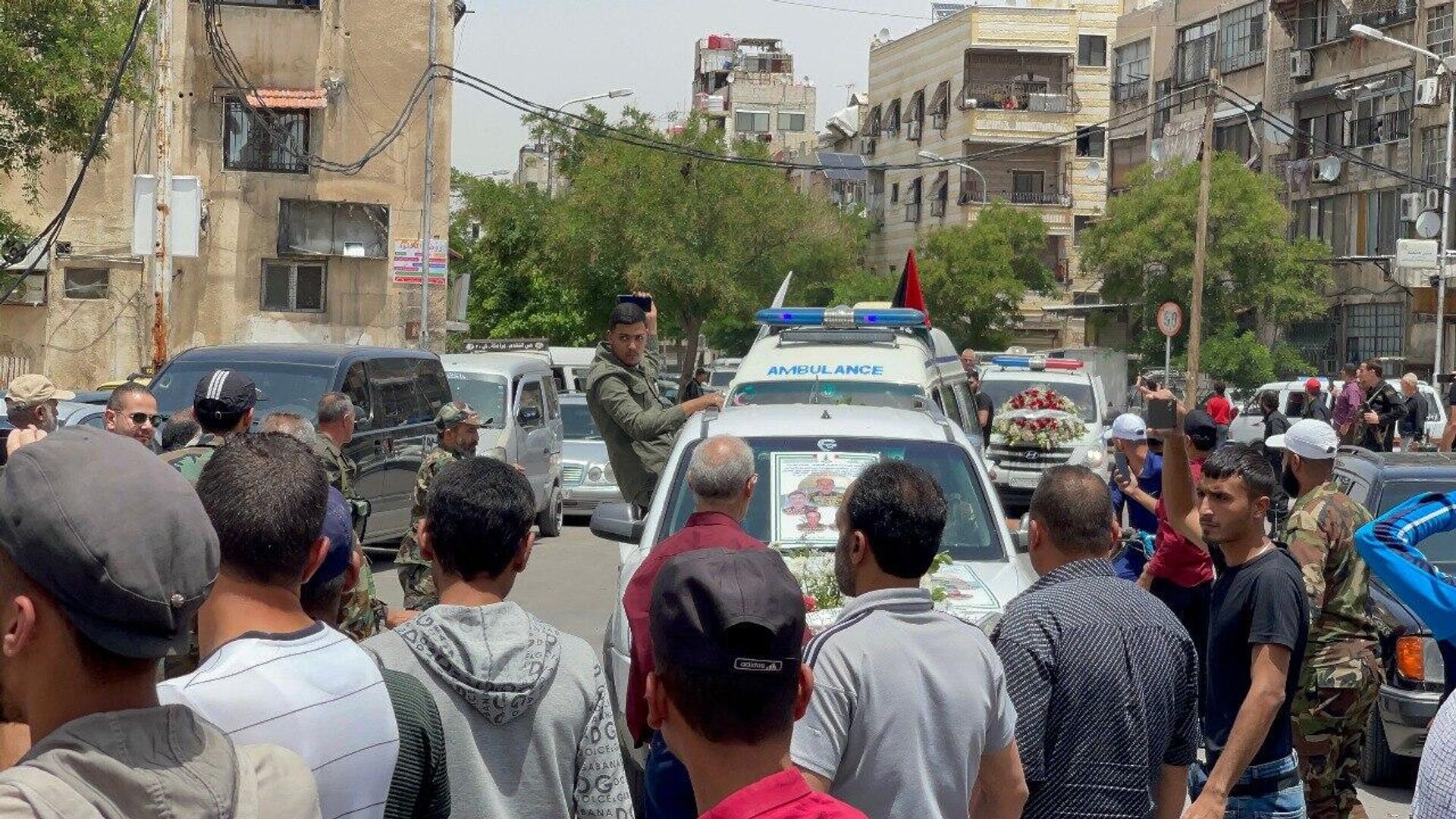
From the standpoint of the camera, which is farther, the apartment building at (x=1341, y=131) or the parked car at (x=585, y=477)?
the apartment building at (x=1341, y=131)

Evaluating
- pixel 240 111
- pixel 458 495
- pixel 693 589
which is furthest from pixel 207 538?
pixel 240 111

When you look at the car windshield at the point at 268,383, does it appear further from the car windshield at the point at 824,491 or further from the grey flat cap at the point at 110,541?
the grey flat cap at the point at 110,541

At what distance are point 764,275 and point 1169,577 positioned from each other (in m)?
43.5

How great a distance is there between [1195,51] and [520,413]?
43048mm

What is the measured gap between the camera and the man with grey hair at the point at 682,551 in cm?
448

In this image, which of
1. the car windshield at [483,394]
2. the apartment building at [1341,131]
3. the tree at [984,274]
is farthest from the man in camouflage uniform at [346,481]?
the tree at [984,274]

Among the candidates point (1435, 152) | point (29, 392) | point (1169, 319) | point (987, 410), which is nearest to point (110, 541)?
point (29, 392)

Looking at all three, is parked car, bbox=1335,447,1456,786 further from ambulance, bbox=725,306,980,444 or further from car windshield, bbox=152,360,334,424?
car windshield, bbox=152,360,334,424

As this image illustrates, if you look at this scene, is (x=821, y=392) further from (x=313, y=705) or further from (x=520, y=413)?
(x=313, y=705)

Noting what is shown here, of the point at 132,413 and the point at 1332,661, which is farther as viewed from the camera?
the point at 132,413

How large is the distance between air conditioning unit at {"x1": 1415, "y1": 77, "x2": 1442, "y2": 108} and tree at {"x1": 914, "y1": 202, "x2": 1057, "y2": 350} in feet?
53.1

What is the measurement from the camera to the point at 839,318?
14047mm

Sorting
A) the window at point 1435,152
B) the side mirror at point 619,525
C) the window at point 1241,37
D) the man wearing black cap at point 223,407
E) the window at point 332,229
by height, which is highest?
the window at point 1241,37

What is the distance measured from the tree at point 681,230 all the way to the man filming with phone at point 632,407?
36.6 metres
